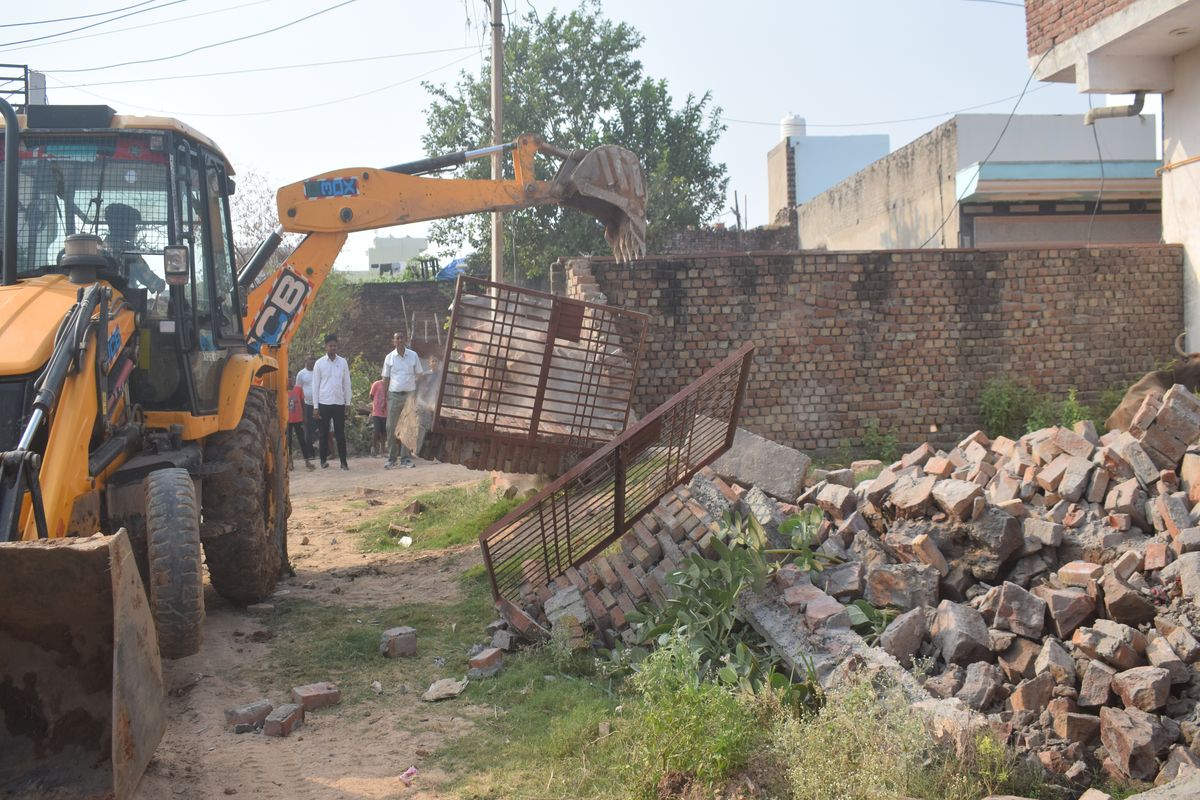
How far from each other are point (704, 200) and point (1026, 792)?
2187 cm

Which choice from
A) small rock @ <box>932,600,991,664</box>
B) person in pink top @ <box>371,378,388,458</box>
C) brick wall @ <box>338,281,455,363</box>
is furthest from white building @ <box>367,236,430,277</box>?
small rock @ <box>932,600,991,664</box>

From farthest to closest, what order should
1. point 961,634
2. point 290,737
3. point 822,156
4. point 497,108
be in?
1. point 822,156
2. point 497,108
3. point 290,737
4. point 961,634

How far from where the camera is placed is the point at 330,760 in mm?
4570

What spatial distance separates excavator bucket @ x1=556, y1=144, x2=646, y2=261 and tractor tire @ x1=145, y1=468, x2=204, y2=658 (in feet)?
15.4

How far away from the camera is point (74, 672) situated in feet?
11.8

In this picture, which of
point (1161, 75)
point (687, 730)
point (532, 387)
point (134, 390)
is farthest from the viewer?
point (1161, 75)

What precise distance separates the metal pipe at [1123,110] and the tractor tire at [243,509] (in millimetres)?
10078

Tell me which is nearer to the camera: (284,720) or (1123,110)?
(284,720)

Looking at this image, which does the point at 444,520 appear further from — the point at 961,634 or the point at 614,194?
the point at 961,634

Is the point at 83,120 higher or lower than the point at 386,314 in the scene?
higher

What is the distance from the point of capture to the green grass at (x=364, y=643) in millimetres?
5691

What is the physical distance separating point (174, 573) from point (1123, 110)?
11542mm

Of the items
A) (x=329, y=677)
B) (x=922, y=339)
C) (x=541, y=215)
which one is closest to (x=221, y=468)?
(x=329, y=677)

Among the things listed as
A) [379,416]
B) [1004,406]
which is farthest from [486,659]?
[379,416]
